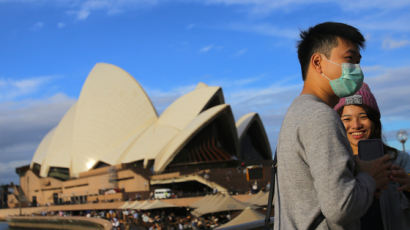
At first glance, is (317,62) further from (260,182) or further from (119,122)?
(119,122)

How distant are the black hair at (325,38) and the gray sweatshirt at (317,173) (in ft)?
0.71

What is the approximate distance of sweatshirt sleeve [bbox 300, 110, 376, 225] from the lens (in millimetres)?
1393

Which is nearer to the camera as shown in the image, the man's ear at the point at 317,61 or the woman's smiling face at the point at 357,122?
the man's ear at the point at 317,61

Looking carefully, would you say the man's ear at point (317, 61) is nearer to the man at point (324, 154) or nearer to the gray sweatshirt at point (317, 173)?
the man at point (324, 154)

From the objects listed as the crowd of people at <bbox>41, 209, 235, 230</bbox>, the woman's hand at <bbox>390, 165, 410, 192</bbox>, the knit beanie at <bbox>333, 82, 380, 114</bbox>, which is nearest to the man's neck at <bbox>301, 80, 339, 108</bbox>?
the woman's hand at <bbox>390, 165, 410, 192</bbox>

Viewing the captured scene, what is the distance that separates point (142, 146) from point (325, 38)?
3875 cm

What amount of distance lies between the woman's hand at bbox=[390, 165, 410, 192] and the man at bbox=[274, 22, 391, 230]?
34 millimetres

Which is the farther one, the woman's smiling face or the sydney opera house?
the sydney opera house

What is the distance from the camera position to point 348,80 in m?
1.63

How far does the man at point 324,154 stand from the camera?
4.61 ft

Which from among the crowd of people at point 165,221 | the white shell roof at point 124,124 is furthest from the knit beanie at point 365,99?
the white shell roof at point 124,124

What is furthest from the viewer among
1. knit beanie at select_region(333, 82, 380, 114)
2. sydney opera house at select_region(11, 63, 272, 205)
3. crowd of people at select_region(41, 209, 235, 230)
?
sydney opera house at select_region(11, 63, 272, 205)

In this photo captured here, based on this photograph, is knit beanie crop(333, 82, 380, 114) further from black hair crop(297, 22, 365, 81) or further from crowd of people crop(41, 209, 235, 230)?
crowd of people crop(41, 209, 235, 230)

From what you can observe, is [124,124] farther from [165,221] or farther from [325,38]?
[325,38]
